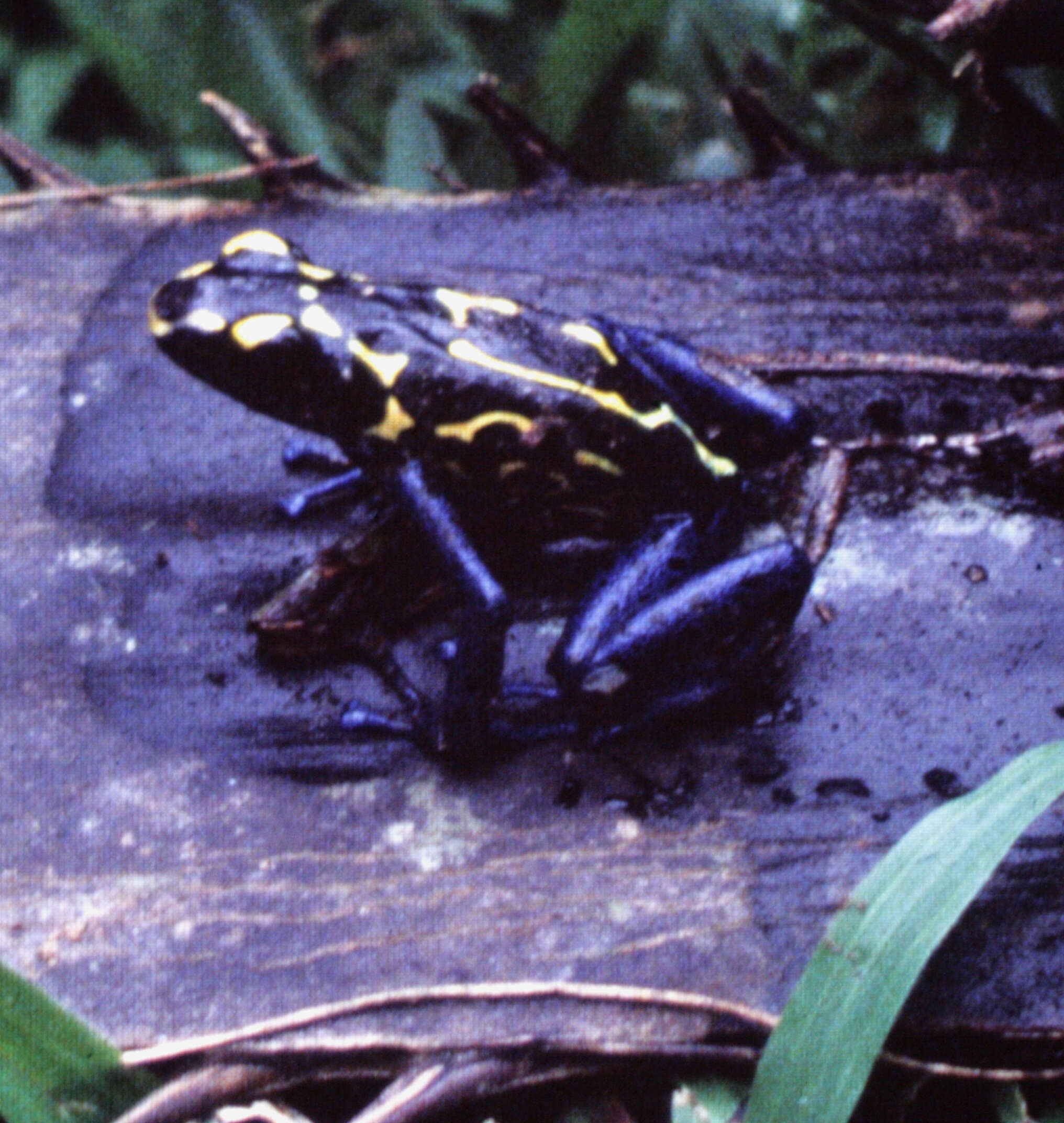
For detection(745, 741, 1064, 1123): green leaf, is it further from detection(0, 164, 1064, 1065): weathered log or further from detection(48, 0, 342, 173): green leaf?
detection(48, 0, 342, 173): green leaf

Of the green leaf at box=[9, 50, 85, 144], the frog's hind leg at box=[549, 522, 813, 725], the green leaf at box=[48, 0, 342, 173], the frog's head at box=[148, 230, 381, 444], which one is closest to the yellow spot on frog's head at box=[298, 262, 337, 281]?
the frog's head at box=[148, 230, 381, 444]

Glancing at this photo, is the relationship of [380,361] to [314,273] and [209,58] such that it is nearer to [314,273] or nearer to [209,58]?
[314,273]

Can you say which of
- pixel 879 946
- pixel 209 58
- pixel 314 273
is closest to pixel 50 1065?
pixel 879 946

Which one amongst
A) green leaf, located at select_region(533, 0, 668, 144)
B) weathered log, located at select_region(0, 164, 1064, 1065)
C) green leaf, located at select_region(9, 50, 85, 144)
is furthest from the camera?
green leaf, located at select_region(9, 50, 85, 144)

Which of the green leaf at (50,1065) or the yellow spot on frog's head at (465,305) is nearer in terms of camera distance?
the green leaf at (50,1065)

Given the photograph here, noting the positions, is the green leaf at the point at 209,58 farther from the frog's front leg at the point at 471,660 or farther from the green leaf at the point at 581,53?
the frog's front leg at the point at 471,660

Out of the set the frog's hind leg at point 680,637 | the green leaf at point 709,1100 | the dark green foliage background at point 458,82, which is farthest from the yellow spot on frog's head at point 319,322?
the green leaf at point 709,1100

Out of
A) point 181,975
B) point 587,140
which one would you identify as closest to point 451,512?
point 181,975
